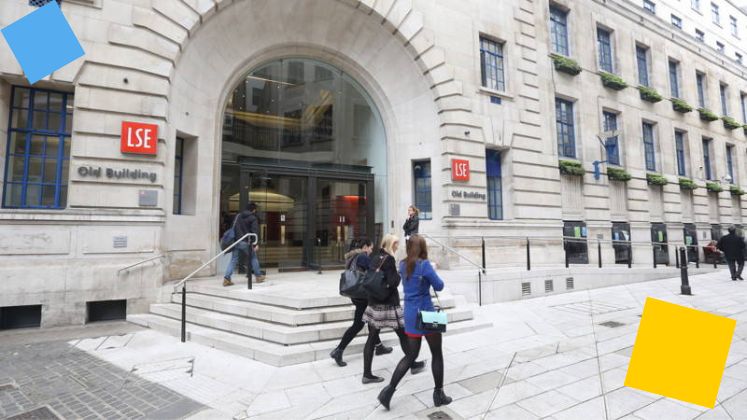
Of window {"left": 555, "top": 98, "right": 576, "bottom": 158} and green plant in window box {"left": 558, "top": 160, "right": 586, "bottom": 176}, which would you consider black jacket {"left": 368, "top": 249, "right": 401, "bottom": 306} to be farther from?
window {"left": 555, "top": 98, "right": 576, "bottom": 158}

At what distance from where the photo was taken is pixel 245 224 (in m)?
8.57

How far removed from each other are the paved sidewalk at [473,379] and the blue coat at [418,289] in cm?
101

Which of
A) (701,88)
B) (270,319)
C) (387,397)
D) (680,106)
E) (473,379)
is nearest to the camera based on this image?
(387,397)

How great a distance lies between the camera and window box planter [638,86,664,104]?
18.8 metres

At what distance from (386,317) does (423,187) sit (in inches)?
362

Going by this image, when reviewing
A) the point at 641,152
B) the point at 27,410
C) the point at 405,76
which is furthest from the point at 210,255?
the point at 641,152

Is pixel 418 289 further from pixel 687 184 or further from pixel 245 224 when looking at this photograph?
pixel 687 184

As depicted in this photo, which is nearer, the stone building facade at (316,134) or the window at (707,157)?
the stone building facade at (316,134)

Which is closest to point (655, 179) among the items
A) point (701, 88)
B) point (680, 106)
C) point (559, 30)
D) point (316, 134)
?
point (680, 106)

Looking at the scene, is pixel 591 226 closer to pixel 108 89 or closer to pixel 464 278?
pixel 464 278

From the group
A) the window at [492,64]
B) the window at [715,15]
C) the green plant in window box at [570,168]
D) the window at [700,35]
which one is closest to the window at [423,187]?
the window at [492,64]

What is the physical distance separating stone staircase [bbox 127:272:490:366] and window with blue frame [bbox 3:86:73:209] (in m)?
3.42

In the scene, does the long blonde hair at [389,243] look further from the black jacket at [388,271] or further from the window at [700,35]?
the window at [700,35]

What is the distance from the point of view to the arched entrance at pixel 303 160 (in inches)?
452
